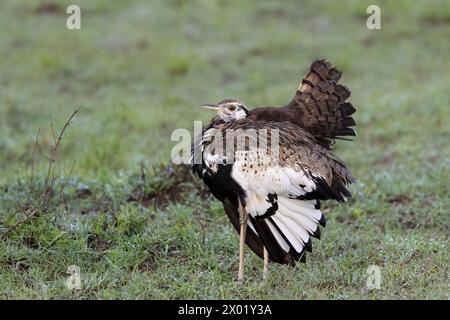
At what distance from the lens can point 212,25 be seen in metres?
12.8

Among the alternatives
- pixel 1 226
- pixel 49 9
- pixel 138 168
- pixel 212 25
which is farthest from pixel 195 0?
pixel 1 226

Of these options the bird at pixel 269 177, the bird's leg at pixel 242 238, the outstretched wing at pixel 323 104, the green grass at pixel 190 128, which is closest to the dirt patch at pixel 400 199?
the green grass at pixel 190 128

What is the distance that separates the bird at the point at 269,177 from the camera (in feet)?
17.0

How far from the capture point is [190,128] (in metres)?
9.30

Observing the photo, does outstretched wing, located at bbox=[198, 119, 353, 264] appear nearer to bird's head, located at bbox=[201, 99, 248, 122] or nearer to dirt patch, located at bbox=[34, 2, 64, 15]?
bird's head, located at bbox=[201, 99, 248, 122]

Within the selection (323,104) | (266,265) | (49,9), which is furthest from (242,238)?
(49,9)

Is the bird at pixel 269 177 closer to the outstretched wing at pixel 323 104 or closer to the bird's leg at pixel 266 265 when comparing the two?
the bird's leg at pixel 266 265

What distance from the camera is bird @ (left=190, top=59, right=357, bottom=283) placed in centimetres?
518

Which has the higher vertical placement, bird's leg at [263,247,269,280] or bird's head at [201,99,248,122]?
bird's head at [201,99,248,122]

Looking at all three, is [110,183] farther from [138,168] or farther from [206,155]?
[206,155]

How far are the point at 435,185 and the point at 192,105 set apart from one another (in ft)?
12.9

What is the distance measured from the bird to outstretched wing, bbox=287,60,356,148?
0.16 m

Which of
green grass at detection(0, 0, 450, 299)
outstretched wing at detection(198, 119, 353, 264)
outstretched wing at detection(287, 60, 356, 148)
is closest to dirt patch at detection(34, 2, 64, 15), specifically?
green grass at detection(0, 0, 450, 299)

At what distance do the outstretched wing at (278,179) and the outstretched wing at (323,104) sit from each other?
34 centimetres
